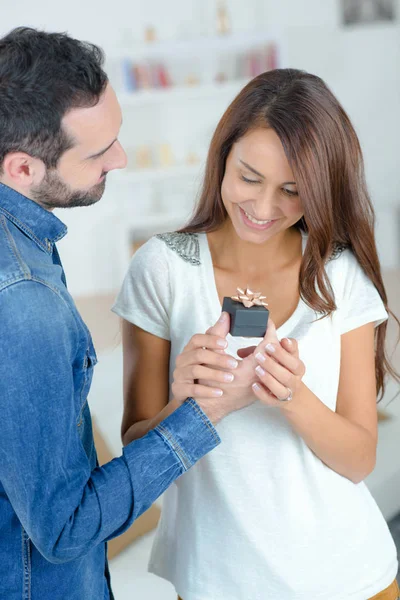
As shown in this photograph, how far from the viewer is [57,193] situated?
108 centimetres

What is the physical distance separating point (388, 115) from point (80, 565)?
569cm

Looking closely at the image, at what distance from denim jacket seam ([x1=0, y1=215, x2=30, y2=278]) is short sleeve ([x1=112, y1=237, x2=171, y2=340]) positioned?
1.52 ft

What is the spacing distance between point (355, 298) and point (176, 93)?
441cm

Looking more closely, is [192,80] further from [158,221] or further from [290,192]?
[290,192]

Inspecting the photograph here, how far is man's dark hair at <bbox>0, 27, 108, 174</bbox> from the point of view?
1010 millimetres

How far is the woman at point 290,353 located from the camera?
51.6 inches

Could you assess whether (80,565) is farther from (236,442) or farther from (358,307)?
(358,307)

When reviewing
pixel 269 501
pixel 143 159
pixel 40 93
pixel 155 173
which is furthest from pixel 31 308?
pixel 143 159

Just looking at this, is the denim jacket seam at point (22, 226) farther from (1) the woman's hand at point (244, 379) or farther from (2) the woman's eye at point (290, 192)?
(2) the woman's eye at point (290, 192)

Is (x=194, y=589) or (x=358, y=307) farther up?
(x=358, y=307)

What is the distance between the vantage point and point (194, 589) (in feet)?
4.39

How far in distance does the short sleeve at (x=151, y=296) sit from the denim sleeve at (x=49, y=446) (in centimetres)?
44

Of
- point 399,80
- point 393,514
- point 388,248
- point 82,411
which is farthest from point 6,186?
point 399,80

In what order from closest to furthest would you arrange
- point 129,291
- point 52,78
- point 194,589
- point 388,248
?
point 52,78
point 194,589
point 129,291
point 388,248
